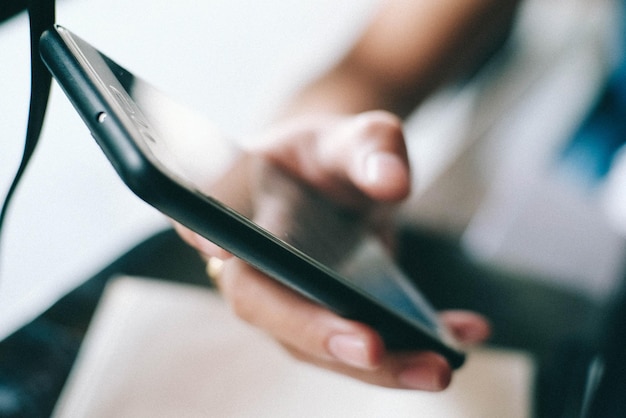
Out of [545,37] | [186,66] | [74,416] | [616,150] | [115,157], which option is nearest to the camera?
[115,157]

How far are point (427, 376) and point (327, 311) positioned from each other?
6cm

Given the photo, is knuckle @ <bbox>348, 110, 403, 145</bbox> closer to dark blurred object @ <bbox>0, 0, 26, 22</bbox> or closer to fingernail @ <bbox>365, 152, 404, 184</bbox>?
fingernail @ <bbox>365, 152, 404, 184</bbox>

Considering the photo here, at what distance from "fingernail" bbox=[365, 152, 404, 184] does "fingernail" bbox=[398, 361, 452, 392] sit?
0.34 feet

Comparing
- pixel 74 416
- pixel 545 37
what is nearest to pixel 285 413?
pixel 74 416

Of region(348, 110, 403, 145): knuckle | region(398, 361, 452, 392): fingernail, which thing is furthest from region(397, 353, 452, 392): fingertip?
region(348, 110, 403, 145): knuckle

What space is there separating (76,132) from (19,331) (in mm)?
433

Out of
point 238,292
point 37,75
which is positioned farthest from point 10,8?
point 238,292

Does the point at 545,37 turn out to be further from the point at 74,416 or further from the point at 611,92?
the point at 74,416

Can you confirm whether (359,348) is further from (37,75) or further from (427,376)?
(37,75)

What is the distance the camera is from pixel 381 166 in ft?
1.03

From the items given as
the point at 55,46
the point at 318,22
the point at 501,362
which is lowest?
the point at 501,362

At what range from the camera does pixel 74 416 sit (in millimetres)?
293

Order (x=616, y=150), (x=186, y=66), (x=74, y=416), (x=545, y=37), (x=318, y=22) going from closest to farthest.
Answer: (x=74, y=416) < (x=616, y=150) < (x=186, y=66) < (x=545, y=37) < (x=318, y=22)

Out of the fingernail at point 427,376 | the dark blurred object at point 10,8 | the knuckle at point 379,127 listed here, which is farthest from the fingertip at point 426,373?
the dark blurred object at point 10,8
